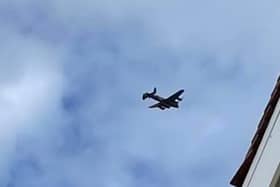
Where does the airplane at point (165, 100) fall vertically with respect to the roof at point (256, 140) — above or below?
above

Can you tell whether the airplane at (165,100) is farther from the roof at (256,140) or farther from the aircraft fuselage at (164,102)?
the roof at (256,140)

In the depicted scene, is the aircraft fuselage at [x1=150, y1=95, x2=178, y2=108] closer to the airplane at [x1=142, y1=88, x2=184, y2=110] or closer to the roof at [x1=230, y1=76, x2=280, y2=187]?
the airplane at [x1=142, y1=88, x2=184, y2=110]

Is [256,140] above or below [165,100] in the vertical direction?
below

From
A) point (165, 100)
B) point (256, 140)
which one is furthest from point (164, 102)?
point (256, 140)

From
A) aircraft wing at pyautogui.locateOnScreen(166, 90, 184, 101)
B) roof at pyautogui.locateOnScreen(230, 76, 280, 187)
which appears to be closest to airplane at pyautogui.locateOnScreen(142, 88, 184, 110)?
aircraft wing at pyautogui.locateOnScreen(166, 90, 184, 101)

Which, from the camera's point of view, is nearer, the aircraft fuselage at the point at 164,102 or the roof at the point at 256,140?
the roof at the point at 256,140

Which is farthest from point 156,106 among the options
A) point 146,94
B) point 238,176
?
point 238,176

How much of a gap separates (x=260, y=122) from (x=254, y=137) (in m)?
0.28

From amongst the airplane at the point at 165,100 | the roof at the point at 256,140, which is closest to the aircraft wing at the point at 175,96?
the airplane at the point at 165,100

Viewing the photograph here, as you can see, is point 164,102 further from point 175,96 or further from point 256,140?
point 256,140

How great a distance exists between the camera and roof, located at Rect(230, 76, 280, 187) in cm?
1284

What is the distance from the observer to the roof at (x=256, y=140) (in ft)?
42.1

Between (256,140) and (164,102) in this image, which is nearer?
(256,140)

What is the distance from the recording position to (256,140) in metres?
13.1
